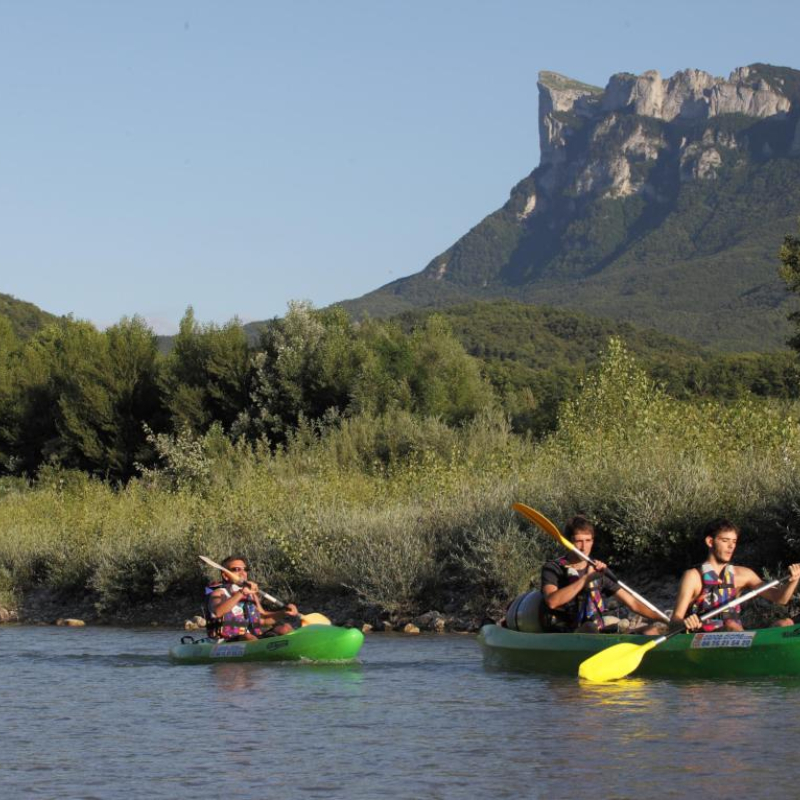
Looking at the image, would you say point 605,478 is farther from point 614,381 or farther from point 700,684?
point 700,684

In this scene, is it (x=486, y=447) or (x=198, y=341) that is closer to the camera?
(x=486, y=447)

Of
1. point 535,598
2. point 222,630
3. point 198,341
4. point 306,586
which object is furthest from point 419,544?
point 198,341

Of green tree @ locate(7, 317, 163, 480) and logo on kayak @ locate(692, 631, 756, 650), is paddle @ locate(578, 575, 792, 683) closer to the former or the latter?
logo on kayak @ locate(692, 631, 756, 650)

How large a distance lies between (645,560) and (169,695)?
776cm

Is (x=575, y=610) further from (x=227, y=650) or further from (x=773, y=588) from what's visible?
(x=227, y=650)

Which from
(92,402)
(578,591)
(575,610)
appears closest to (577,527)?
(578,591)


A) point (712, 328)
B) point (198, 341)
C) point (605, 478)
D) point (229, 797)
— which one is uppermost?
point (712, 328)

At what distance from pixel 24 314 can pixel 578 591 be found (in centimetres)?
7859

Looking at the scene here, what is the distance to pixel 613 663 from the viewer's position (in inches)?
506

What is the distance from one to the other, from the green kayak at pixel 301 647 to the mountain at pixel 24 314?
68408 millimetres

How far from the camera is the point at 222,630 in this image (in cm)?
1630

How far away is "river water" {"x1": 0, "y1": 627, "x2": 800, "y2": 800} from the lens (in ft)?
29.9

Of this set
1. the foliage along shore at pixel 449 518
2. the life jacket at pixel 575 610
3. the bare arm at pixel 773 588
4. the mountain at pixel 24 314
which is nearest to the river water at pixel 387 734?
the life jacket at pixel 575 610

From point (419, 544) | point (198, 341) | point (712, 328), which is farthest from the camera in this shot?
point (712, 328)
